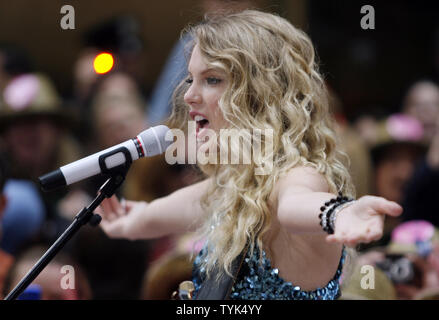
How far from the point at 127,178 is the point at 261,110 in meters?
2.38

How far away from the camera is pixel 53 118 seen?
17.0 ft

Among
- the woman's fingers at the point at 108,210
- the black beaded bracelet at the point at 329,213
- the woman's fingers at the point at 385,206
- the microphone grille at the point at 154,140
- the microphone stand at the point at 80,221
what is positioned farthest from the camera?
the woman's fingers at the point at 108,210

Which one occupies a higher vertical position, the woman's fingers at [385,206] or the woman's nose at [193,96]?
the woman's nose at [193,96]

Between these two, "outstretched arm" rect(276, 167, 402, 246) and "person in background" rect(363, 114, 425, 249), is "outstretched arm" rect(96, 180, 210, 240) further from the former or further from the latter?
"person in background" rect(363, 114, 425, 249)

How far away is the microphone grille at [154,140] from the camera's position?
225cm

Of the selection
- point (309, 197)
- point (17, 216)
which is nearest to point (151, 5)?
point (17, 216)

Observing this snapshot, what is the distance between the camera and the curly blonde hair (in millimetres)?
2299

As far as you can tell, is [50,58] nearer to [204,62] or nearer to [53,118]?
[53,118]

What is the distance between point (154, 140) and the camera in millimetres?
2266

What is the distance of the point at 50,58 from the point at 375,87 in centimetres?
277

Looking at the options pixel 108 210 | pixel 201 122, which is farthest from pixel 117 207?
pixel 201 122

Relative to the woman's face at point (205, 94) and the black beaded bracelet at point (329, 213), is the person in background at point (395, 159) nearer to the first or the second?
the woman's face at point (205, 94)

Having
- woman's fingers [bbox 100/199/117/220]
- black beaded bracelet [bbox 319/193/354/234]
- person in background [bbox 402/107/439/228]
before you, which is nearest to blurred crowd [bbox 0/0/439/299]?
person in background [bbox 402/107/439/228]

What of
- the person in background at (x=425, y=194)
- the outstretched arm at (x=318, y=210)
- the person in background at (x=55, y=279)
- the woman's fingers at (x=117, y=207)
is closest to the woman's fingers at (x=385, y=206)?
the outstretched arm at (x=318, y=210)
